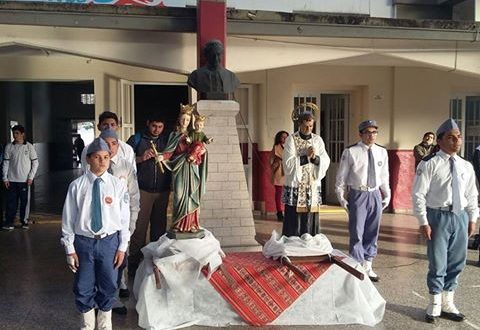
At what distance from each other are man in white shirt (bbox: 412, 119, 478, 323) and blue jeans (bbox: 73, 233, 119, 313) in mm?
2558

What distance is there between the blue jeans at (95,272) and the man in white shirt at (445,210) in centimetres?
256

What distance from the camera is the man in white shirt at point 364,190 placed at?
17.9ft

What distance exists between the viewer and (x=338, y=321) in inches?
173

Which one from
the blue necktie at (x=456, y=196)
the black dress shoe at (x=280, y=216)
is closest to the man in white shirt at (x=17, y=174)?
the black dress shoe at (x=280, y=216)

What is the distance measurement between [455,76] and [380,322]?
7473 mm

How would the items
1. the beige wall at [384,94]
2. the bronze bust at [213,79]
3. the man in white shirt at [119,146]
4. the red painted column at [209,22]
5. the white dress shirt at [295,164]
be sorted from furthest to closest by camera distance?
the beige wall at [384,94]
the red painted column at [209,22]
the bronze bust at [213,79]
the white dress shirt at [295,164]
the man in white shirt at [119,146]

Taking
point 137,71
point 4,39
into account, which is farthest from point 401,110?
point 4,39

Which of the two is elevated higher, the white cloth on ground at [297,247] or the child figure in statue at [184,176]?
Result: the child figure in statue at [184,176]

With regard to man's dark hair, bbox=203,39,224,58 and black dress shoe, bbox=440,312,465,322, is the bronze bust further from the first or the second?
black dress shoe, bbox=440,312,465,322

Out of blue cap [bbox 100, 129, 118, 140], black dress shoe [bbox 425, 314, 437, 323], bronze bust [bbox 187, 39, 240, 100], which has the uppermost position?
bronze bust [bbox 187, 39, 240, 100]

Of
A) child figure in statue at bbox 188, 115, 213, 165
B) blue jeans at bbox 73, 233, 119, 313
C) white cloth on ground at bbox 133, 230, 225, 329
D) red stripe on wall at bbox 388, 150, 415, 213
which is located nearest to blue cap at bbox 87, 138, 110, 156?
blue jeans at bbox 73, 233, 119, 313

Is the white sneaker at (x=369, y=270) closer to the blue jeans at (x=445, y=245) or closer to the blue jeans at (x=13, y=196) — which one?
the blue jeans at (x=445, y=245)

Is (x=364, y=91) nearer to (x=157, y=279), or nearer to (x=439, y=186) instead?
(x=439, y=186)

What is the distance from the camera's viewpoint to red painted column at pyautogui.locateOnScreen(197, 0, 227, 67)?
20.3 feet
